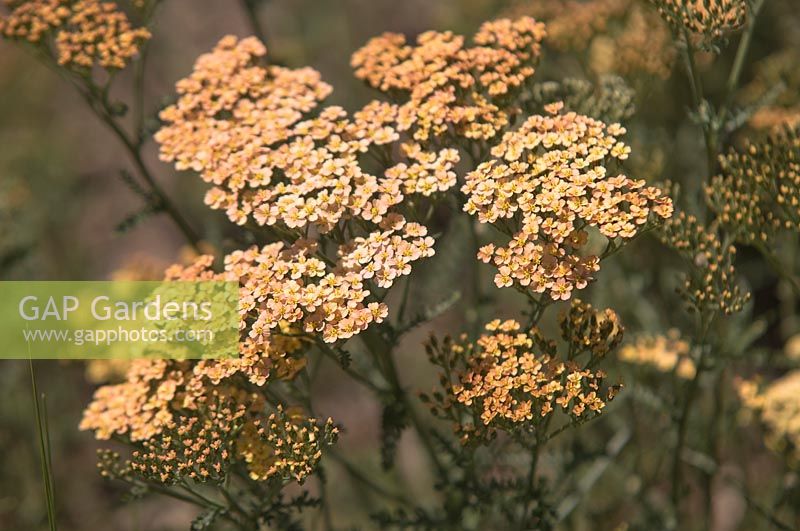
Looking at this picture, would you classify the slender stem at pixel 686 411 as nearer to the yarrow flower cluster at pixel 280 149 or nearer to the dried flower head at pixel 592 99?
the dried flower head at pixel 592 99

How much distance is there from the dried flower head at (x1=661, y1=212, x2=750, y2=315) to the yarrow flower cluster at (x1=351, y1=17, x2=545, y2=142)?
90cm

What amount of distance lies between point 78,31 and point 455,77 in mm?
1971

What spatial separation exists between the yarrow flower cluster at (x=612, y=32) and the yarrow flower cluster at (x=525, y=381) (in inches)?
89.2

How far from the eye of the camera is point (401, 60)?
4.11m

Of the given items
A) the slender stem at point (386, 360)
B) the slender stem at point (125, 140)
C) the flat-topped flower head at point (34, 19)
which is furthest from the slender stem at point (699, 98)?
the flat-topped flower head at point (34, 19)

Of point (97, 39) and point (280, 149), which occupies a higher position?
point (97, 39)

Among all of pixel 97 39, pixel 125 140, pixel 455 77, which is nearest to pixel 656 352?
pixel 455 77

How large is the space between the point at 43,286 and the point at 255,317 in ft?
6.17

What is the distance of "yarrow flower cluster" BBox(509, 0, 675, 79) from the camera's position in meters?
4.95

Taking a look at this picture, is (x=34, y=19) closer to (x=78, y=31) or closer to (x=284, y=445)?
(x=78, y=31)

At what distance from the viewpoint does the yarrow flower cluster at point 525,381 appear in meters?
3.06

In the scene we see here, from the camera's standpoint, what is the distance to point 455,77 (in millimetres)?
3654

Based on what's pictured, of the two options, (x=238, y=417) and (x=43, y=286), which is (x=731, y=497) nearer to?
(x=238, y=417)

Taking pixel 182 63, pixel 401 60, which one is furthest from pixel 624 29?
pixel 182 63
